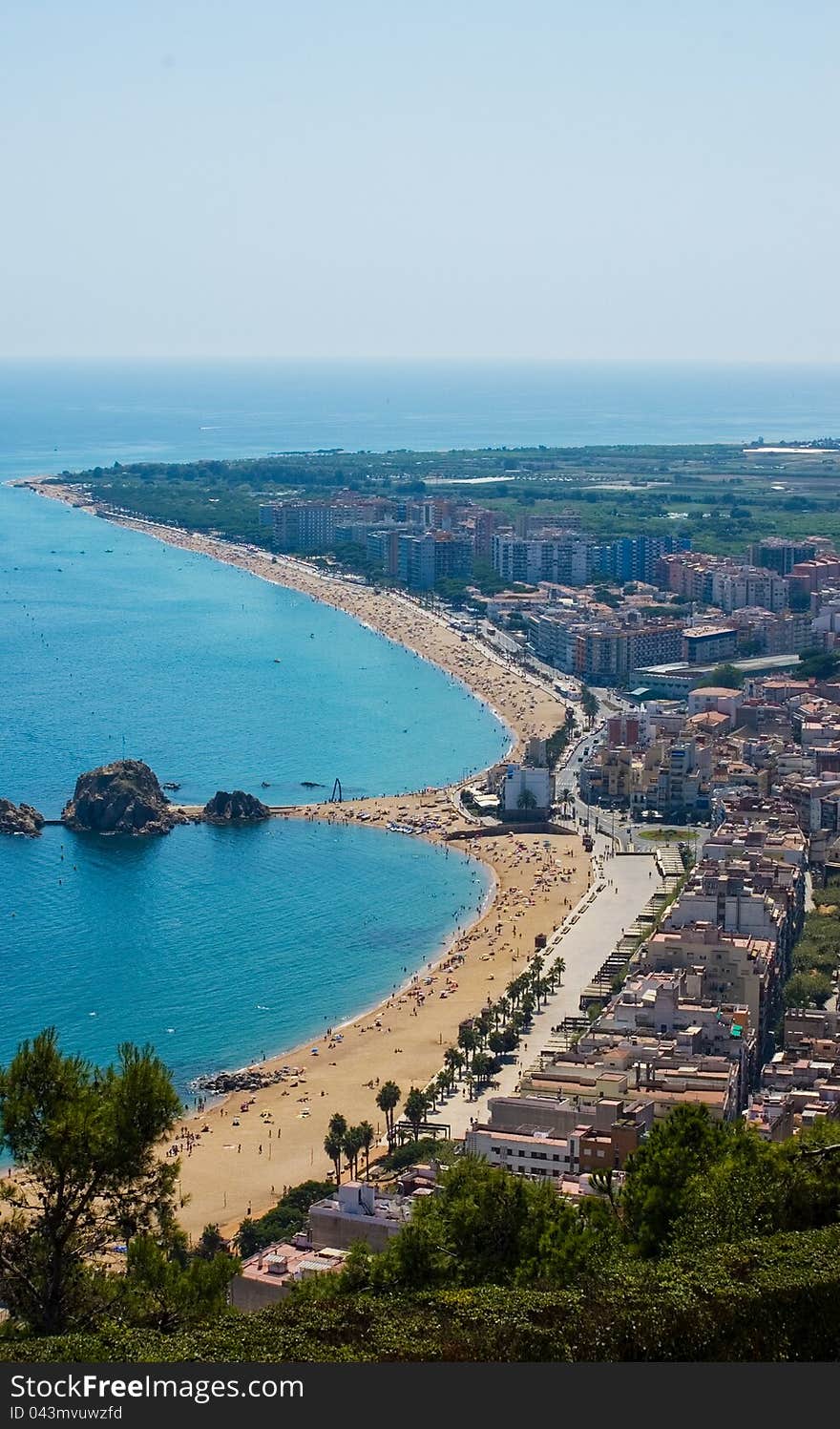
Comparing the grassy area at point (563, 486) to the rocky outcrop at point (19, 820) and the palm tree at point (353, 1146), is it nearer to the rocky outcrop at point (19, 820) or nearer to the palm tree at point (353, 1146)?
the rocky outcrop at point (19, 820)

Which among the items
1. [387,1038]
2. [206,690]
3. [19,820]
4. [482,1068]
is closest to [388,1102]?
[482,1068]

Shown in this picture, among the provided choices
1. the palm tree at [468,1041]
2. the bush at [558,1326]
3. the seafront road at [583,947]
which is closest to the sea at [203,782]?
the seafront road at [583,947]

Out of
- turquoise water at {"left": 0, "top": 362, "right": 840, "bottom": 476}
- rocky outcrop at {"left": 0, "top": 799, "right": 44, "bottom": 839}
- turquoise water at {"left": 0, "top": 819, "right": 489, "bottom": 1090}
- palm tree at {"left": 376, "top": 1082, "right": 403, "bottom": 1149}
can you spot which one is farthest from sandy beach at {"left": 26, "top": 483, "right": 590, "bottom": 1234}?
turquoise water at {"left": 0, "top": 362, "right": 840, "bottom": 476}

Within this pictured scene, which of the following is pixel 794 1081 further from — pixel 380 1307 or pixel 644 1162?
pixel 380 1307

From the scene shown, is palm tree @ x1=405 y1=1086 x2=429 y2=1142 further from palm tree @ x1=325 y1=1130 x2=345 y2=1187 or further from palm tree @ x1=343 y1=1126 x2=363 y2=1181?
palm tree @ x1=325 y1=1130 x2=345 y2=1187

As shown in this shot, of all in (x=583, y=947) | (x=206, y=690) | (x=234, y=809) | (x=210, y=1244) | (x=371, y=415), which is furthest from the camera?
(x=371, y=415)

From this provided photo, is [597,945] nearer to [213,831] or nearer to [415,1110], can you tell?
[415,1110]
